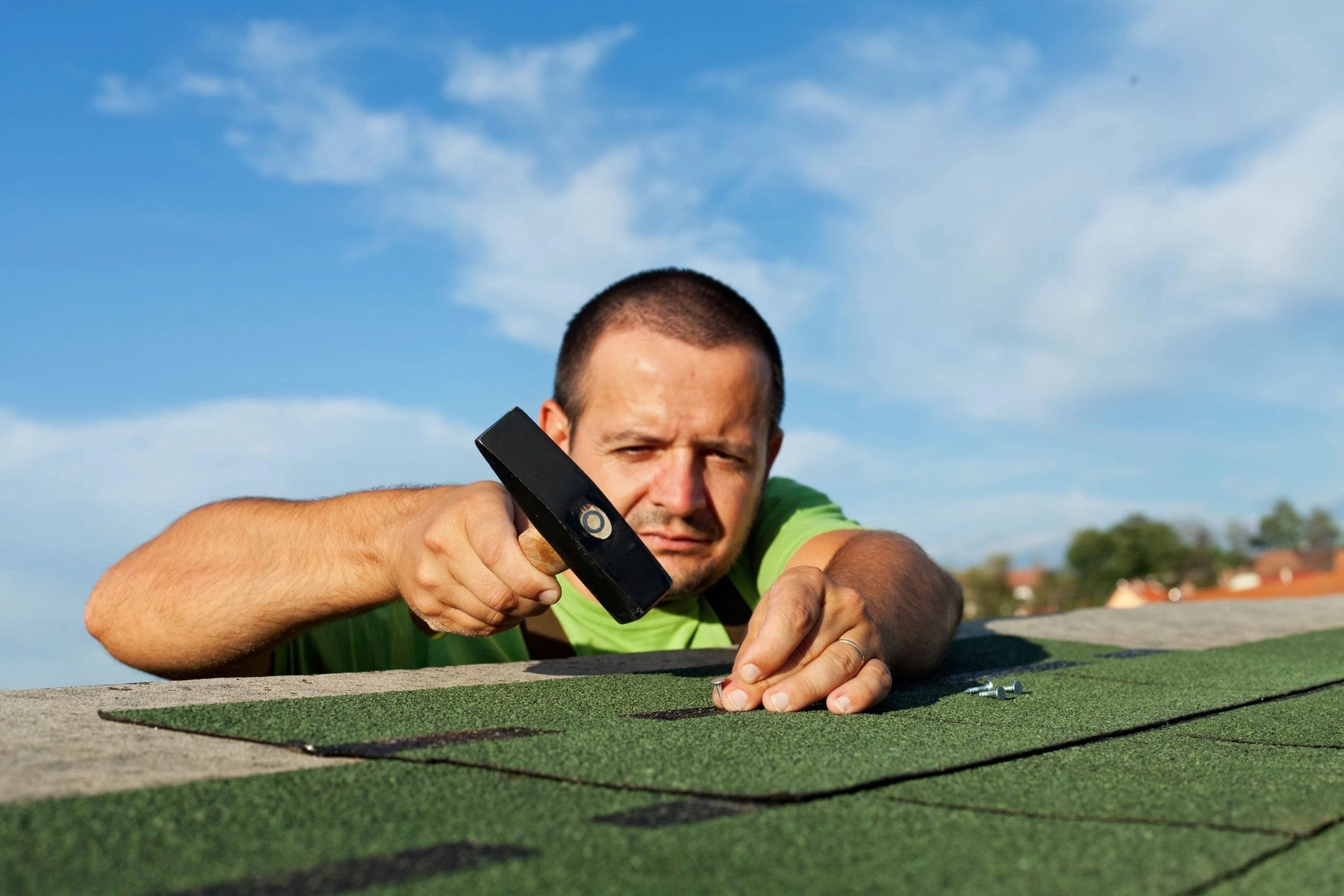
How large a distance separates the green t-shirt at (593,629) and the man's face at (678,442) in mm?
360

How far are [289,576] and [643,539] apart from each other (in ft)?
3.83

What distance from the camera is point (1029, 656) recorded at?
149 inches

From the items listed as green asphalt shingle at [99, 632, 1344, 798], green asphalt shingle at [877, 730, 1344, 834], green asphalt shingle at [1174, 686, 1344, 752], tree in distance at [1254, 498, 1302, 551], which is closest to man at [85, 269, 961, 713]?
green asphalt shingle at [99, 632, 1344, 798]

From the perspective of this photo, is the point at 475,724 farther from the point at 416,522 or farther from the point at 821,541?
the point at 821,541

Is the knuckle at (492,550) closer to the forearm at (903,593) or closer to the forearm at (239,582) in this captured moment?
the forearm at (239,582)

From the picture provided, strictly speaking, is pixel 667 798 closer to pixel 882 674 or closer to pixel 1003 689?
pixel 882 674

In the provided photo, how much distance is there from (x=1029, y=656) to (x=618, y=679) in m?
1.82

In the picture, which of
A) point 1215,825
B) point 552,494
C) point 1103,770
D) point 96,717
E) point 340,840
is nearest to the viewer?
point 340,840

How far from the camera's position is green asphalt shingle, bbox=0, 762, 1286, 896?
3.43 ft

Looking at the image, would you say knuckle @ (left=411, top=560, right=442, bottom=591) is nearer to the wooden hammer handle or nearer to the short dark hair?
the wooden hammer handle

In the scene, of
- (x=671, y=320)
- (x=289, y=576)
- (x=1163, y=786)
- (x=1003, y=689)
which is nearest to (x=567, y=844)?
(x=1163, y=786)

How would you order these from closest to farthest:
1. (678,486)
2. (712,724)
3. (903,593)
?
(712,724) → (903,593) → (678,486)

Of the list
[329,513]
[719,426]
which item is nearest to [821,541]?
[719,426]

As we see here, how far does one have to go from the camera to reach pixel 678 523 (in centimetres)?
350
